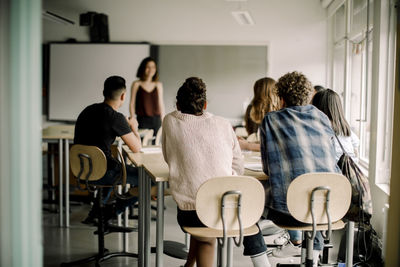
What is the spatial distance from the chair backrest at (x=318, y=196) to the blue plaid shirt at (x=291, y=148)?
0.39 feet

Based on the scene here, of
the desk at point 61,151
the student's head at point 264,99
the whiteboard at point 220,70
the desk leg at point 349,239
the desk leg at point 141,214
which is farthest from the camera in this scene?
the whiteboard at point 220,70

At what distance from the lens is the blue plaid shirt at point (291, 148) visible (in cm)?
251

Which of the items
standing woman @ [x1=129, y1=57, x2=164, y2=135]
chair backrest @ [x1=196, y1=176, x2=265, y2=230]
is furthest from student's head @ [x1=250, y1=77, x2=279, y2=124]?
standing woman @ [x1=129, y1=57, x2=164, y2=135]

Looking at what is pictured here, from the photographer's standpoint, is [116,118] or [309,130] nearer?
[309,130]

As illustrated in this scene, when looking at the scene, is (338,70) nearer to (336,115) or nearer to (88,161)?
(336,115)

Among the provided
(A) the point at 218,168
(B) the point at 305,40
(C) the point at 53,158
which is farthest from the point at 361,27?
(C) the point at 53,158

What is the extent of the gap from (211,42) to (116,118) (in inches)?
158

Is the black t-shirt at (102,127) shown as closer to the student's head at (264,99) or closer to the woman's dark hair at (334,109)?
the student's head at (264,99)

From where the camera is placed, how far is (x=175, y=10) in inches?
283

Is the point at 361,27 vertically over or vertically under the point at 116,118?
over

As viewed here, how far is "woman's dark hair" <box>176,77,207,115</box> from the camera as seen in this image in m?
2.59

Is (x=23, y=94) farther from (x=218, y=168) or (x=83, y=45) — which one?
(x=83, y=45)

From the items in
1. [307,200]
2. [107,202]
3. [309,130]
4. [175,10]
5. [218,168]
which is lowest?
[107,202]

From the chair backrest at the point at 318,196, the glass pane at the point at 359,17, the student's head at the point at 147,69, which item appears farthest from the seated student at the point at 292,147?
the student's head at the point at 147,69
